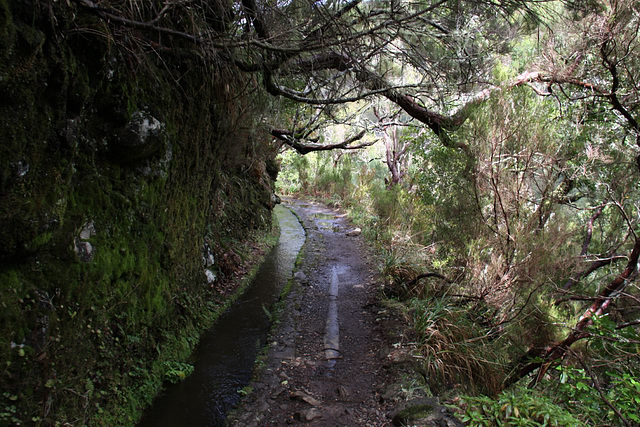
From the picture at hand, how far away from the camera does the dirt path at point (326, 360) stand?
3.53m

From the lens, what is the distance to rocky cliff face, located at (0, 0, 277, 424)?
2.28 metres

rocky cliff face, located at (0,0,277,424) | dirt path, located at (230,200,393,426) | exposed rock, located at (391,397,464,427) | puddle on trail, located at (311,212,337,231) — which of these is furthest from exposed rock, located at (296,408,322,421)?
puddle on trail, located at (311,212,337,231)

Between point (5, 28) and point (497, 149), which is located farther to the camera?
point (497, 149)

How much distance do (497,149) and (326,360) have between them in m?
3.51

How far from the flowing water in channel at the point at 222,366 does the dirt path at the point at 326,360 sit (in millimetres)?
262

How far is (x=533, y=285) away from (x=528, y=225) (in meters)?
0.78

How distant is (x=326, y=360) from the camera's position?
457 centimetres

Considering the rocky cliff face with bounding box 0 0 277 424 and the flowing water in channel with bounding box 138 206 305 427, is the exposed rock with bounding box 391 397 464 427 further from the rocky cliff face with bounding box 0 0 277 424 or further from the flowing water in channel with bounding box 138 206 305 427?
the rocky cliff face with bounding box 0 0 277 424

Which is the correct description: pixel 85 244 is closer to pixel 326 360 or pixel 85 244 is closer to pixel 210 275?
pixel 326 360

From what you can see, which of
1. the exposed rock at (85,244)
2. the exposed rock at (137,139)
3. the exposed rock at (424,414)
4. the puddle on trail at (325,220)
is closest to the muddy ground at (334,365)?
the exposed rock at (424,414)

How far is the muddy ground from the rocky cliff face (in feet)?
3.84

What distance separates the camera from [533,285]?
4477 mm

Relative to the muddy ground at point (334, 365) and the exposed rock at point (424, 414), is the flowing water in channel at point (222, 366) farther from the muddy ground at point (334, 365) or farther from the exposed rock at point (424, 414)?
the exposed rock at point (424, 414)

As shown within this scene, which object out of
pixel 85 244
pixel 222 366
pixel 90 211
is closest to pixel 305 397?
pixel 222 366
